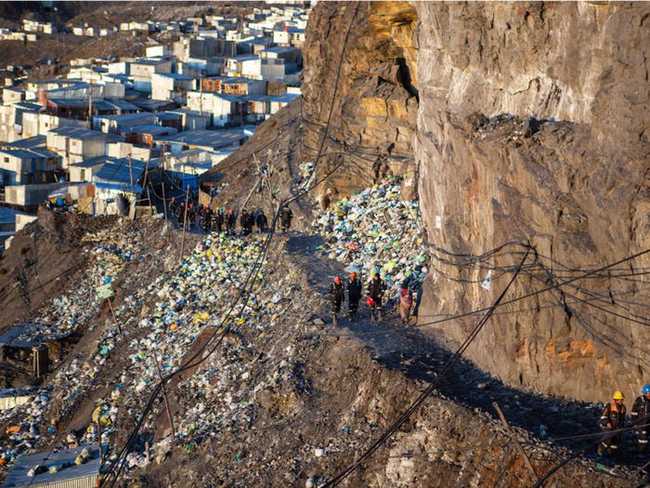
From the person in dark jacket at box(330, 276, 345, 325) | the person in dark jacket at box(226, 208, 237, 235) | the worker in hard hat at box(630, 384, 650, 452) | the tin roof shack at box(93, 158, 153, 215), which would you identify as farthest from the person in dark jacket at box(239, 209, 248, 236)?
the worker in hard hat at box(630, 384, 650, 452)

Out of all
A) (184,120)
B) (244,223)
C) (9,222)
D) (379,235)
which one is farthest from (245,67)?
(379,235)

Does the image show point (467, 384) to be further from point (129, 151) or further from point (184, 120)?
point (184, 120)

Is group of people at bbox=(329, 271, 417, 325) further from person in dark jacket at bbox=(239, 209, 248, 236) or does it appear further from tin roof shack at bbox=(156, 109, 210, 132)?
tin roof shack at bbox=(156, 109, 210, 132)

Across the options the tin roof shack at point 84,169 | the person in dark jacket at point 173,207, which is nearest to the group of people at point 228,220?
the person in dark jacket at point 173,207

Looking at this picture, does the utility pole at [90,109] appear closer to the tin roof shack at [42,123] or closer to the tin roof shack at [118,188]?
the tin roof shack at [42,123]

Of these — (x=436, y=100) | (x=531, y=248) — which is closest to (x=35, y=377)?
(x=436, y=100)

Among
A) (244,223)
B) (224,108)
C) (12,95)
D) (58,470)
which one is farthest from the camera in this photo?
(12,95)
